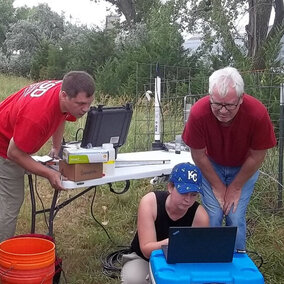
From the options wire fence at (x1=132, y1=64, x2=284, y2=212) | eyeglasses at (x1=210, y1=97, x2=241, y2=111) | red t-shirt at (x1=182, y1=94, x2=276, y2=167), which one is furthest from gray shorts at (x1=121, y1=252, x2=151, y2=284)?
wire fence at (x1=132, y1=64, x2=284, y2=212)

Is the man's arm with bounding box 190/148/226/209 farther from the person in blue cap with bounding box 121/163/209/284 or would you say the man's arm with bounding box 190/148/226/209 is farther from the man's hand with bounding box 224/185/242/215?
the person in blue cap with bounding box 121/163/209/284

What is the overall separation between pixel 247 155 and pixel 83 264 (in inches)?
61.1

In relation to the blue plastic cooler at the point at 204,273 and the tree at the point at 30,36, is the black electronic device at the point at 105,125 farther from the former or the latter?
the tree at the point at 30,36

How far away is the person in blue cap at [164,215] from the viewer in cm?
254

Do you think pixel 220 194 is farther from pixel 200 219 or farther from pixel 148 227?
pixel 148 227

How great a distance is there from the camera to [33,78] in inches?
634

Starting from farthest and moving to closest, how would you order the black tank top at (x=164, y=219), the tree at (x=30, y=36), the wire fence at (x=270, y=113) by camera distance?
the tree at (x=30, y=36)
the wire fence at (x=270, y=113)
the black tank top at (x=164, y=219)

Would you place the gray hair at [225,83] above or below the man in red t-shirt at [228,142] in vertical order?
above

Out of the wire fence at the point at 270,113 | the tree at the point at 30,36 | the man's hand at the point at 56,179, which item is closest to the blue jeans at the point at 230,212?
the man's hand at the point at 56,179

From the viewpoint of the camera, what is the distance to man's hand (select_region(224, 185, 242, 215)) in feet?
9.61

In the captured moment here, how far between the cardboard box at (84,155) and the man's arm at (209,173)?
1.68 ft

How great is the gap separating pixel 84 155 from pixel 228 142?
32.0 inches

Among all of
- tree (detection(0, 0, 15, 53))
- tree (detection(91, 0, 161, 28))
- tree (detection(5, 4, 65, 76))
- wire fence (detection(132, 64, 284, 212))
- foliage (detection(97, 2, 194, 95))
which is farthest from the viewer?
tree (detection(0, 0, 15, 53))

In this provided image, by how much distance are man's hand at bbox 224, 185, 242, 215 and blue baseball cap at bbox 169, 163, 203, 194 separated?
1.31 ft
